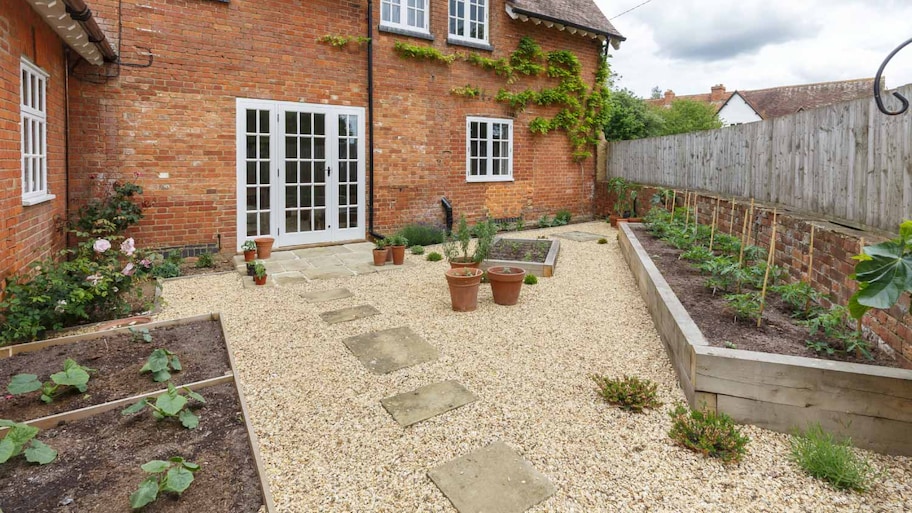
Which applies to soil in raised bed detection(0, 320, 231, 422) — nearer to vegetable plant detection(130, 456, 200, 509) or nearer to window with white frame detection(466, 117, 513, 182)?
vegetable plant detection(130, 456, 200, 509)

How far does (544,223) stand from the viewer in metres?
11.9

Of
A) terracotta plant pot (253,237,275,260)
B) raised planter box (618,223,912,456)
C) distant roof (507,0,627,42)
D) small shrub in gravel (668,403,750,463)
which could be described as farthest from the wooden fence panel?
terracotta plant pot (253,237,275,260)

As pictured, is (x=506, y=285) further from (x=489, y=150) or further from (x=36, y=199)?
(x=489, y=150)

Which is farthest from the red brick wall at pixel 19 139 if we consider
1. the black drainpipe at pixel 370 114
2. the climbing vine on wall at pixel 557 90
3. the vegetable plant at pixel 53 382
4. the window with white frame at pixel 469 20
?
the window with white frame at pixel 469 20

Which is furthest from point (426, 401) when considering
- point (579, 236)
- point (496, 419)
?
point (579, 236)

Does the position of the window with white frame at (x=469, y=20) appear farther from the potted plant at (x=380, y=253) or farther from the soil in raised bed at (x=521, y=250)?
the potted plant at (x=380, y=253)

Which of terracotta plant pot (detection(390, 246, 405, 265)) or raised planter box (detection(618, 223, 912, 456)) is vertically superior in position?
terracotta plant pot (detection(390, 246, 405, 265))

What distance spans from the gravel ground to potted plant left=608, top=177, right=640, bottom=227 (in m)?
6.65

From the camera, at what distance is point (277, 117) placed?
809 cm

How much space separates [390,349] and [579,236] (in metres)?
7.00

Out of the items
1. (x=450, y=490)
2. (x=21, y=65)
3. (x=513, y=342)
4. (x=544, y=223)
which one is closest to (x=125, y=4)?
(x=21, y=65)

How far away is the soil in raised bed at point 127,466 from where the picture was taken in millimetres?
2152

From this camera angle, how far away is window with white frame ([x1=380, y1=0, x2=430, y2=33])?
9164 mm

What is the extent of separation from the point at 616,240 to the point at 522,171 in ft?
9.32
